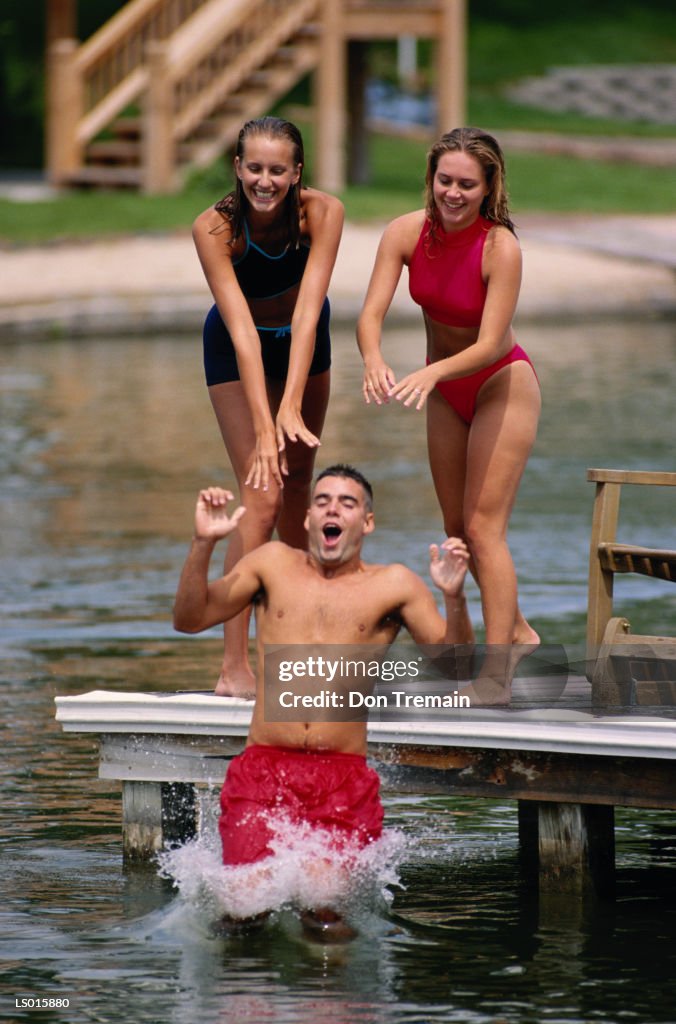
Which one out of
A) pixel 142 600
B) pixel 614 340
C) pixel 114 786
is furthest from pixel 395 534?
pixel 614 340

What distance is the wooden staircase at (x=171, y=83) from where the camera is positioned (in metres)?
30.2

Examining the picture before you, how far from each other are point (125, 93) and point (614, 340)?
29.4 ft

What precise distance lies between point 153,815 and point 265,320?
72.0 inches

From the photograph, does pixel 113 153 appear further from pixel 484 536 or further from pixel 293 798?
pixel 293 798

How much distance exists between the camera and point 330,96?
30.9 m

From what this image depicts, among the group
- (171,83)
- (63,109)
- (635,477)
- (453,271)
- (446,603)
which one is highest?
(171,83)

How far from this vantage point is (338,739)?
A: 6.71m

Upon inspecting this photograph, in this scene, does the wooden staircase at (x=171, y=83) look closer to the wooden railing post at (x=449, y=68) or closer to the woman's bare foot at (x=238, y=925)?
the wooden railing post at (x=449, y=68)

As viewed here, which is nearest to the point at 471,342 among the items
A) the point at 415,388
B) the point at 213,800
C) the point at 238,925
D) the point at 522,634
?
the point at 415,388

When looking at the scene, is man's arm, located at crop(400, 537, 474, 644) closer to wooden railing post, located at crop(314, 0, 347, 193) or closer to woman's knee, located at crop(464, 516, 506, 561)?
woman's knee, located at crop(464, 516, 506, 561)

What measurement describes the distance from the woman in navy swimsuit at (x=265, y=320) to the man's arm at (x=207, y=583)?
1.39 feet

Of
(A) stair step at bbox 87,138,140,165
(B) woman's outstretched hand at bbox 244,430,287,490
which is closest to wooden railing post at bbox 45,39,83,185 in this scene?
(A) stair step at bbox 87,138,140,165

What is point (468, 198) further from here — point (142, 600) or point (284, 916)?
point (142, 600)

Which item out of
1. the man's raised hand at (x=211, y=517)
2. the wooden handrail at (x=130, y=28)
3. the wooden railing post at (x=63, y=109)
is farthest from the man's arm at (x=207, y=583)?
the wooden handrail at (x=130, y=28)
